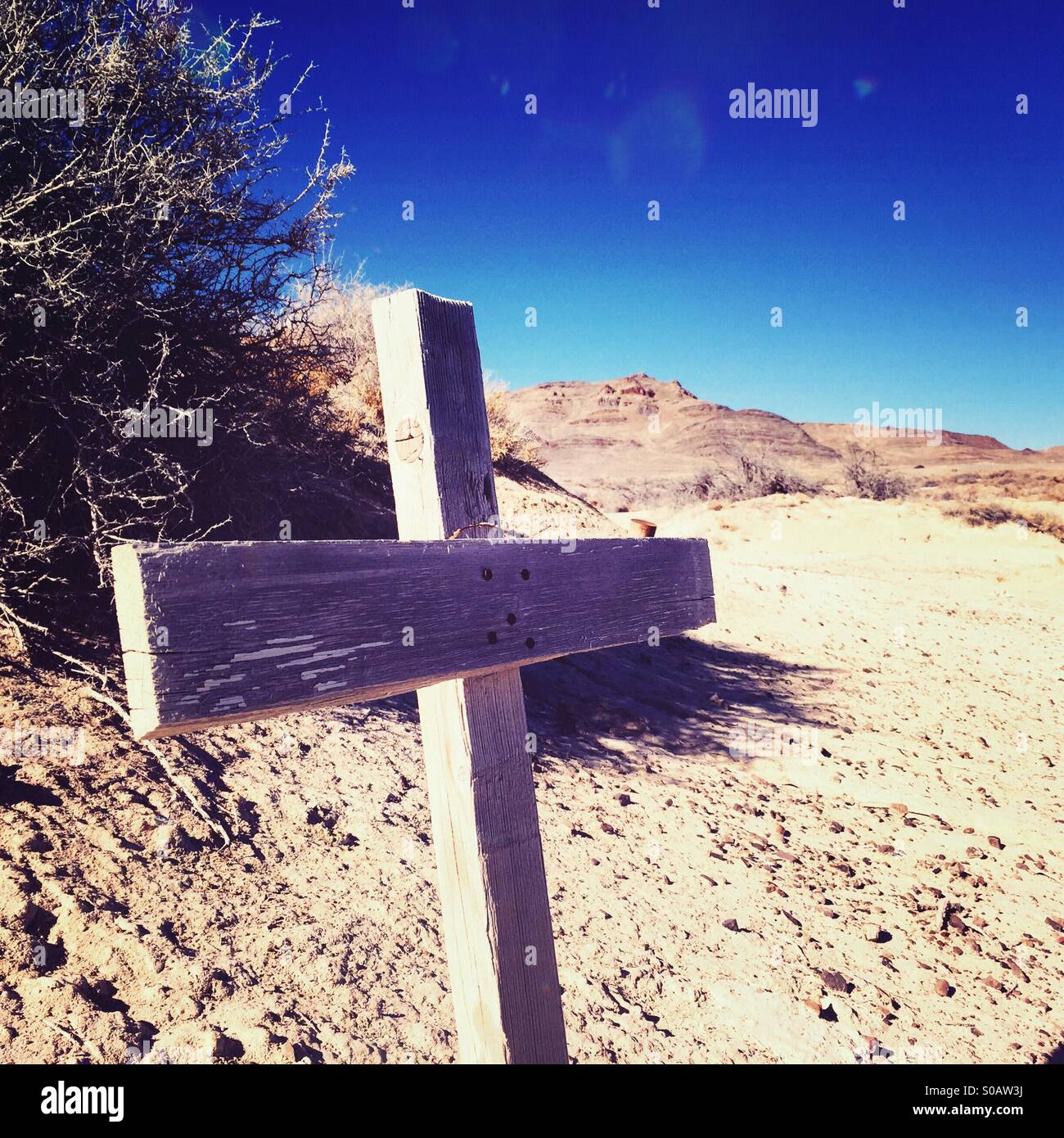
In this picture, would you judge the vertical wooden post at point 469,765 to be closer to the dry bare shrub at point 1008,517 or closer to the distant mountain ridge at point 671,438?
the dry bare shrub at point 1008,517

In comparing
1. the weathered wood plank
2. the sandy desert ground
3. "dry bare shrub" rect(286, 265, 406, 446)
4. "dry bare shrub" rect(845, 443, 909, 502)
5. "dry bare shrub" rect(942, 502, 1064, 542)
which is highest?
"dry bare shrub" rect(286, 265, 406, 446)

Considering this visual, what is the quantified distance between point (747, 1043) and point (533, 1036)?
1718mm

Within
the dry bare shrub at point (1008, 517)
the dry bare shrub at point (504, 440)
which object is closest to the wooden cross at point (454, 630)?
the dry bare shrub at point (504, 440)

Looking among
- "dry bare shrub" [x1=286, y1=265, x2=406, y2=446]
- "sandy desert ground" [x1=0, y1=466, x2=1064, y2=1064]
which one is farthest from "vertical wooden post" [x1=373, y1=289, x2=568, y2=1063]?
Result: "dry bare shrub" [x1=286, y1=265, x2=406, y2=446]

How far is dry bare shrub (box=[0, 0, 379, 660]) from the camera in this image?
3.84 meters

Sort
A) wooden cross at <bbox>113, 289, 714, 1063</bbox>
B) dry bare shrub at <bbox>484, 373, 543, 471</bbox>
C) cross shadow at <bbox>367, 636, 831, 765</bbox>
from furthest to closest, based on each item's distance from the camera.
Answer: dry bare shrub at <bbox>484, 373, 543, 471</bbox>, cross shadow at <bbox>367, 636, 831, 765</bbox>, wooden cross at <bbox>113, 289, 714, 1063</bbox>

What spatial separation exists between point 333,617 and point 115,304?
12.9ft

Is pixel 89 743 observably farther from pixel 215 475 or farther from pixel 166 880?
pixel 215 475

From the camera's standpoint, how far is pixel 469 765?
133 cm

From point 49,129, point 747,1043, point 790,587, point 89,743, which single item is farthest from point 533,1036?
point 790,587

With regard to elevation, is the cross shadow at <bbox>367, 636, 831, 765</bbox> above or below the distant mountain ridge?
below

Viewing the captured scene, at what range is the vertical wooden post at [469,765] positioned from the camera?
1.36 metres

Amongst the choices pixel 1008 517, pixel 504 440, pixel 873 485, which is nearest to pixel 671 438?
pixel 873 485

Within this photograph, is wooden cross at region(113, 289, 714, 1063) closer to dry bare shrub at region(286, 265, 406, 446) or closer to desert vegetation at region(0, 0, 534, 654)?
desert vegetation at region(0, 0, 534, 654)
